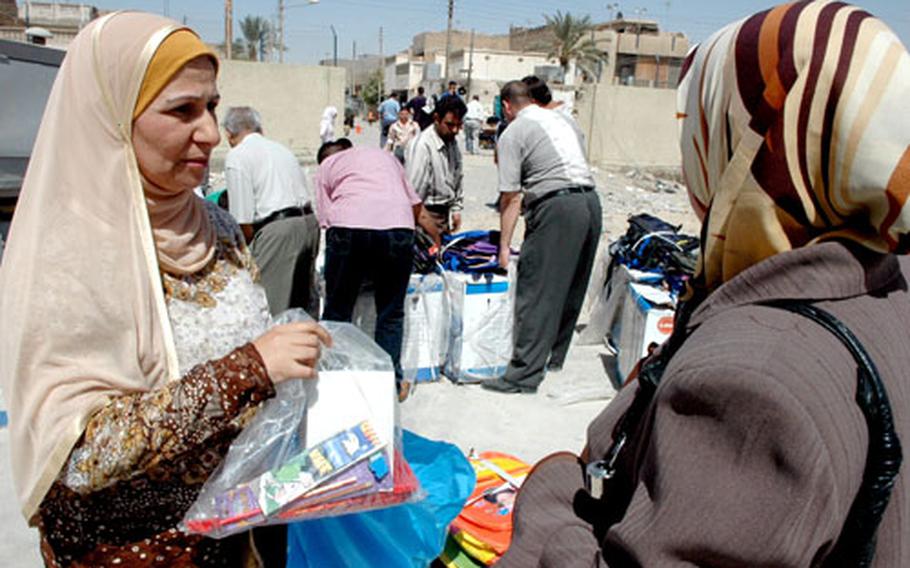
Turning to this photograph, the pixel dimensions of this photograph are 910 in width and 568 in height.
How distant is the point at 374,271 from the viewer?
4059 millimetres

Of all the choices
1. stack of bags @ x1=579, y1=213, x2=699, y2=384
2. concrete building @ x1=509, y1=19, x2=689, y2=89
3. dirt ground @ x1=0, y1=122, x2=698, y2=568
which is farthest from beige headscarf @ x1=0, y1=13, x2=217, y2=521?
concrete building @ x1=509, y1=19, x2=689, y2=89

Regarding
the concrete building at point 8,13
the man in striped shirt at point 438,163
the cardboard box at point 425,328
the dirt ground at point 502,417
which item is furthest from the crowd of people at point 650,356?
the concrete building at point 8,13

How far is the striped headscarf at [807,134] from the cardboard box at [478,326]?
11.5ft

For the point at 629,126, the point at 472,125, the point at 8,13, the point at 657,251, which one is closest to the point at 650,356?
the point at 657,251

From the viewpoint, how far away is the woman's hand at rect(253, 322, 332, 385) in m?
1.32

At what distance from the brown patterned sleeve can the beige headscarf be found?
0.04 metres

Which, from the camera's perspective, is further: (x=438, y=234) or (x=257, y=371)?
(x=438, y=234)

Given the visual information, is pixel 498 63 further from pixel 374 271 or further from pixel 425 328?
pixel 374 271

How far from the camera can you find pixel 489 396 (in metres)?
4.51

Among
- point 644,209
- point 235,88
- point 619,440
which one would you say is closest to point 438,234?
point 619,440

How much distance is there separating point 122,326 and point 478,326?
3354 mm

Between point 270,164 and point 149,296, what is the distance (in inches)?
126

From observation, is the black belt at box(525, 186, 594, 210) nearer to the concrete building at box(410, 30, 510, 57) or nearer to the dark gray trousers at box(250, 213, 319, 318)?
the dark gray trousers at box(250, 213, 319, 318)

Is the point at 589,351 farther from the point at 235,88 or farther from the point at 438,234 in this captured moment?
the point at 235,88
